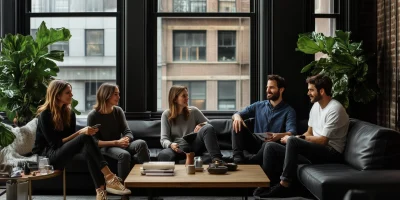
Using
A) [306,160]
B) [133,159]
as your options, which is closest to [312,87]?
[306,160]

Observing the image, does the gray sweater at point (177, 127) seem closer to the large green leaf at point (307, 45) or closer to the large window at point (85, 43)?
the large window at point (85, 43)

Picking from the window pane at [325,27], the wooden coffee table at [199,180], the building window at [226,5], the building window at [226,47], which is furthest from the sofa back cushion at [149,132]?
the window pane at [325,27]

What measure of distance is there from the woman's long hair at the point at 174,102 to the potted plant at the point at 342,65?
4.64 ft

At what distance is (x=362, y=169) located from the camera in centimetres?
512

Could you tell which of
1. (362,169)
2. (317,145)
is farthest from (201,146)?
(362,169)

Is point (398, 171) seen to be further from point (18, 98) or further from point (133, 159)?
point (18, 98)

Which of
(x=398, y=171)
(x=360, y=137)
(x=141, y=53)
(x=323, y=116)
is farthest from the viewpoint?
(x=141, y=53)

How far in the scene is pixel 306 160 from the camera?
5840 millimetres

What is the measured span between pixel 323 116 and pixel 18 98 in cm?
319

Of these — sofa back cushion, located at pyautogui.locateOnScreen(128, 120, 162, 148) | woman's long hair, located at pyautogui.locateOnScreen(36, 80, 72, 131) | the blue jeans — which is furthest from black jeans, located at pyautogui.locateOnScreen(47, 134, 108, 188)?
sofa back cushion, located at pyautogui.locateOnScreen(128, 120, 162, 148)

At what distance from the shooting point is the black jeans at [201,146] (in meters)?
5.88

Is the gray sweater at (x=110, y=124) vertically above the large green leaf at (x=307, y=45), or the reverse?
the large green leaf at (x=307, y=45)

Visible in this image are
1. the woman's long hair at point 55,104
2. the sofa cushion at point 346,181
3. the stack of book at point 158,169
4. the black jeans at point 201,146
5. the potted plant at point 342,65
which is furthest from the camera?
the potted plant at point 342,65

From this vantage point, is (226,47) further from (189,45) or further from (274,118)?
(274,118)
